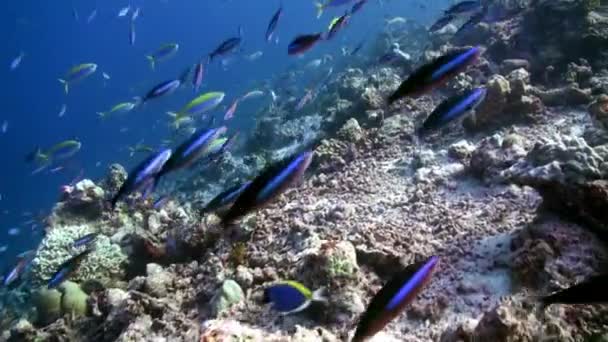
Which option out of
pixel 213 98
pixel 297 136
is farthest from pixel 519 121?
pixel 297 136

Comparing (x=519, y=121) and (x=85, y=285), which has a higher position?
(x=85, y=285)

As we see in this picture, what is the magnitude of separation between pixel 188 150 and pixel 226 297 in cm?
153

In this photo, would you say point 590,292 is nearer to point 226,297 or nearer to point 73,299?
point 226,297

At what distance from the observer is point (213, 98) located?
18.5ft

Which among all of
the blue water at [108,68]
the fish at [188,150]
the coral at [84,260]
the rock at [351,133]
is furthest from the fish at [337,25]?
the blue water at [108,68]

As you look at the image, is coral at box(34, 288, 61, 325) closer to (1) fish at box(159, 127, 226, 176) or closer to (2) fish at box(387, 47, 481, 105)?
(1) fish at box(159, 127, 226, 176)

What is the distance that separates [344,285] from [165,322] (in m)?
1.87

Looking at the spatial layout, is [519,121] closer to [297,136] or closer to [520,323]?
[520,323]

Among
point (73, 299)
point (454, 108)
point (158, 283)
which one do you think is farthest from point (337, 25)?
point (73, 299)

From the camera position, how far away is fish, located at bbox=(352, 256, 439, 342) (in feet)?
5.98

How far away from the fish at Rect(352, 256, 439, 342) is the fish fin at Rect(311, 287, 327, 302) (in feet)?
5.76

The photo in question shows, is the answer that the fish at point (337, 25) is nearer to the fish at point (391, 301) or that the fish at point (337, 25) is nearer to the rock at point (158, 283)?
the rock at point (158, 283)

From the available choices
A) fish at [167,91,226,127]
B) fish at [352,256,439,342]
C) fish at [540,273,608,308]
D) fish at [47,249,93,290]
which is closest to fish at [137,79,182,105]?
fish at [167,91,226,127]

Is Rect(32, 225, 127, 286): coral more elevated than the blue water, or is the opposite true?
Rect(32, 225, 127, 286): coral
